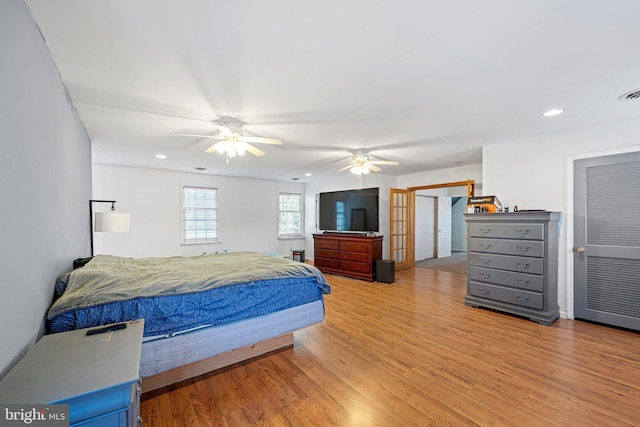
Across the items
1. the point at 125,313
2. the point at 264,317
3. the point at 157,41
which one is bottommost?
the point at 264,317

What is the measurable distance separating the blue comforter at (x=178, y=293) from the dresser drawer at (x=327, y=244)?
3341 mm

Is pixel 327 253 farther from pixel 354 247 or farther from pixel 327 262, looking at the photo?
pixel 354 247

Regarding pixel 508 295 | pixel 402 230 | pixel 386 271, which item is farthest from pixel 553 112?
pixel 402 230

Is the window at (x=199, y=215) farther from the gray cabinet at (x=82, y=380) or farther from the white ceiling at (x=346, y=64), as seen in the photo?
the gray cabinet at (x=82, y=380)

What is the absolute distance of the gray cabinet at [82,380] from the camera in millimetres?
968

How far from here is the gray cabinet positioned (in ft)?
3.18

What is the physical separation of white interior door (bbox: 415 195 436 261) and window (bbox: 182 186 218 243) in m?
5.58

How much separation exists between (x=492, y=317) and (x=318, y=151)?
3349 mm

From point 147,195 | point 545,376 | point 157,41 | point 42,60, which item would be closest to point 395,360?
point 545,376

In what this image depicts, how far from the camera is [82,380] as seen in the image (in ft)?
3.45

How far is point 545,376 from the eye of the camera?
7.18ft

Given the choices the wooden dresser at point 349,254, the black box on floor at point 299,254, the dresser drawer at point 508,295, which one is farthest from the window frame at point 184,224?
the dresser drawer at point 508,295

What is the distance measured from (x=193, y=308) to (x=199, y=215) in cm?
490

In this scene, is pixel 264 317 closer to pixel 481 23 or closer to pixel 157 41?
pixel 157 41
